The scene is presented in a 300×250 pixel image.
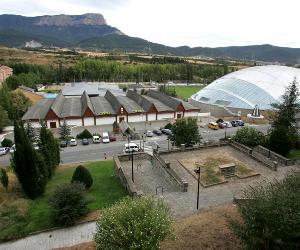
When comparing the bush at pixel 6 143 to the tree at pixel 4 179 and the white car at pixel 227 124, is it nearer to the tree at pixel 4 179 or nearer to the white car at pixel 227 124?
the tree at pixel 4 179

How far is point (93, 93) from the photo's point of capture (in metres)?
90.9

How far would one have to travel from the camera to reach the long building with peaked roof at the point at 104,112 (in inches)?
2306

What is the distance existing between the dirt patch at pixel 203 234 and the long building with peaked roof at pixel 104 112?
133ft

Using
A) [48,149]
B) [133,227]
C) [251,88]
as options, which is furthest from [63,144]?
[251,88]

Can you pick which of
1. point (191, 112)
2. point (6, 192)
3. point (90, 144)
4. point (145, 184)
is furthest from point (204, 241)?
point (191, 112)

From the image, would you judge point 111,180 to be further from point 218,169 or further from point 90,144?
point 90,144

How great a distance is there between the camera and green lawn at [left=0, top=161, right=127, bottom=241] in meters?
23.6

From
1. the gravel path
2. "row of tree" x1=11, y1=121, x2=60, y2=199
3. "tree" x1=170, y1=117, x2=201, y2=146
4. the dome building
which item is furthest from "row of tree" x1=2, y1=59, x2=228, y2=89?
the gravel path

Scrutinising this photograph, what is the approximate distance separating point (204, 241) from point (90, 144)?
108 ft

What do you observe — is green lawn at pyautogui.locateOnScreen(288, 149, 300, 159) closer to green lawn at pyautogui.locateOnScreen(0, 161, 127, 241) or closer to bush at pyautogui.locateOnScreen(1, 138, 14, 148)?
green lawn at pyautogui.locateOnScreen(0, 161, 127, 241)

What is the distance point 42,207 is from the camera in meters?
27.4

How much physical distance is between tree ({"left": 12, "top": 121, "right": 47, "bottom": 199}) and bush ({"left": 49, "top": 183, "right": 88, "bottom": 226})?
5.03 meters

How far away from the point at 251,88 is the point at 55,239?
6289cm

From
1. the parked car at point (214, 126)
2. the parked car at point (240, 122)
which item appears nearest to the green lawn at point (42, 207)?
the parked car at point (214, 126)
